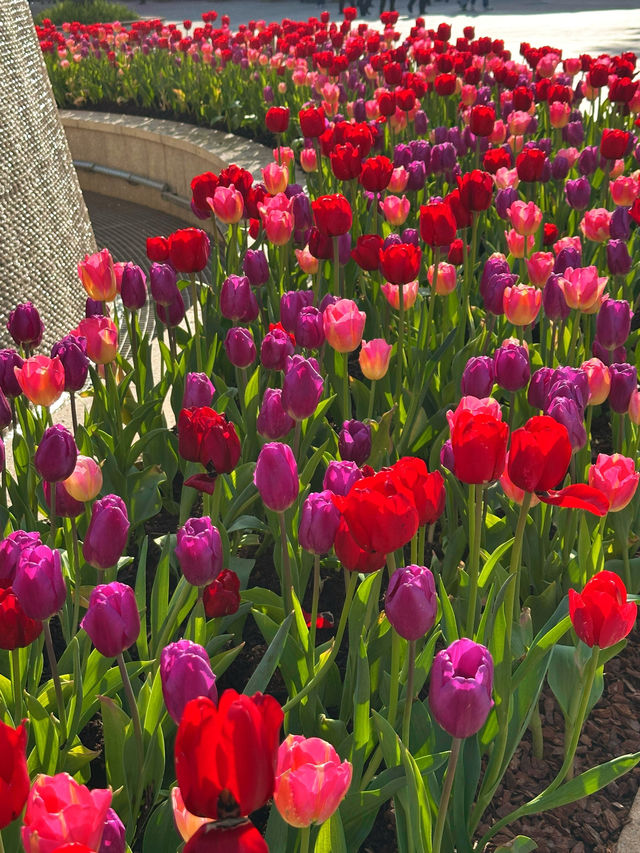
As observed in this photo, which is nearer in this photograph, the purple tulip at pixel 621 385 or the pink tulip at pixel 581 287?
the purple tulip at pixel 621 385

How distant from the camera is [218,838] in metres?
0.71

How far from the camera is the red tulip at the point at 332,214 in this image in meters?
2.38

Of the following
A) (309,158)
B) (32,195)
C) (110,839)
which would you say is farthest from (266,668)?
(32,195)

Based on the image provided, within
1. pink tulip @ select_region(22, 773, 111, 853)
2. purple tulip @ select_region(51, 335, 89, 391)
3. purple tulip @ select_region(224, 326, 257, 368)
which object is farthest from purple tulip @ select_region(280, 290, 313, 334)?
pink tulip @ select_region(22, 773, 111, 853)

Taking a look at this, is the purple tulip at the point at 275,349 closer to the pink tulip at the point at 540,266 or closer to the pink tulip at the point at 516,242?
the pink tulip at the point at 540,266

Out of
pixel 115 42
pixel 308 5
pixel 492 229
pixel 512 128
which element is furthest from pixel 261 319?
pixel 308 5

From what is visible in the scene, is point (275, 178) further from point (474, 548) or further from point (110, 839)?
point (110, 839)

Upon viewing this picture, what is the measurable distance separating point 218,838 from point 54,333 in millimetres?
3425

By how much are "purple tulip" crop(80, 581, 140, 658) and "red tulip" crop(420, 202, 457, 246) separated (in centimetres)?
135

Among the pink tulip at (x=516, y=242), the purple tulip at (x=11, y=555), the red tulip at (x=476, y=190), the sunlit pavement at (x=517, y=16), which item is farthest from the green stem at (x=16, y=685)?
the sunlit pavement at (x=517, y=16)

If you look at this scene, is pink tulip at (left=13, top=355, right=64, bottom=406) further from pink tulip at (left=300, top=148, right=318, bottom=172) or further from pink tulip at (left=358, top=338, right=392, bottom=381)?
pink tulip at (left=300, top=148, right=318, bottom=172)

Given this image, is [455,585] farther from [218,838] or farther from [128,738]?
[218,838]

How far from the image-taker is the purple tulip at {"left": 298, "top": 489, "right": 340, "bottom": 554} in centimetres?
138

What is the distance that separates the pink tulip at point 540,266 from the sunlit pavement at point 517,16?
9.69m
